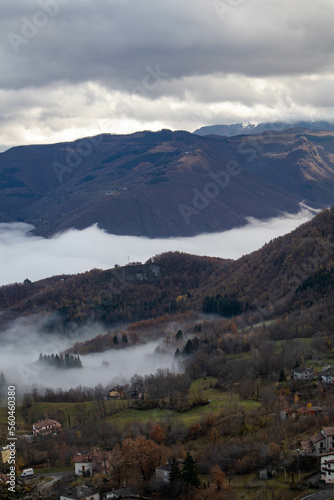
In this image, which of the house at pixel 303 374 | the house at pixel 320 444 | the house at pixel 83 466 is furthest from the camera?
the house at pixel 303 374

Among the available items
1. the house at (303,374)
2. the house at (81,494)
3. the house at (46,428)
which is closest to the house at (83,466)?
the house at (81,494)

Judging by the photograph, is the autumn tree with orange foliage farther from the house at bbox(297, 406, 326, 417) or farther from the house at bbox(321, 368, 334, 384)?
the house at bbox(321, 368, 334, 384)

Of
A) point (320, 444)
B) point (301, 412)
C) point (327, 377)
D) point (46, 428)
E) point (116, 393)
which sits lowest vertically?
point (320, 444)

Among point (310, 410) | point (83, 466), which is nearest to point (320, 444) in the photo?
point (310, 410)

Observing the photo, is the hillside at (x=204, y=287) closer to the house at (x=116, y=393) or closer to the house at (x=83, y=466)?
the house at (x=116, y=393)

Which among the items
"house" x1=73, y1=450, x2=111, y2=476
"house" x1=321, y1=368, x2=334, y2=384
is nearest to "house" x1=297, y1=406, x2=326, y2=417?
"house" x1=321, y1=368, x2=334, y2=384

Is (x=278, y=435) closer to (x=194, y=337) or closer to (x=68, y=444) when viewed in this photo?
(x=68, y=444)

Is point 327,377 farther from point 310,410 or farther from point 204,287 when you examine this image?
point 204,287
